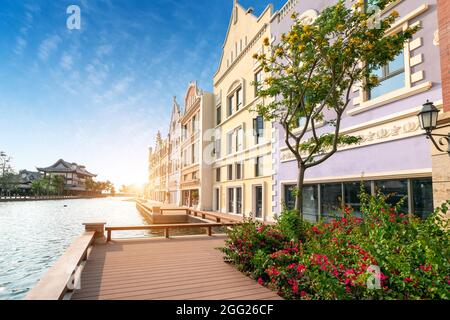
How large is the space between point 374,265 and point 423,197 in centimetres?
565

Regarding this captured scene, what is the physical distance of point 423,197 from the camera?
25.3 feet

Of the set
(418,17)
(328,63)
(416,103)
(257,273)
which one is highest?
(418,17)

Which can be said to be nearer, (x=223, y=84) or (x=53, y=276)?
(x=53, y=276)

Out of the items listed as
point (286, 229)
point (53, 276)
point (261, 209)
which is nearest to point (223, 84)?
point (261, 209)

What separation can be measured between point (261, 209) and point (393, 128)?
1043 centimetres

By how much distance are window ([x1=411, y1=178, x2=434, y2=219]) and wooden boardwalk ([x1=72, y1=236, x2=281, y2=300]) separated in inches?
228

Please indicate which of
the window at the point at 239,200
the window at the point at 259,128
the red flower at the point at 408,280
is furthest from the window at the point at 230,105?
the red flower at the point at 408,280

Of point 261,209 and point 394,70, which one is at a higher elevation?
point 394,70

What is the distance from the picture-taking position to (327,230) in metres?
5.76

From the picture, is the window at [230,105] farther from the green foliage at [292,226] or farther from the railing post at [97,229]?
the green foliage at [292,226]

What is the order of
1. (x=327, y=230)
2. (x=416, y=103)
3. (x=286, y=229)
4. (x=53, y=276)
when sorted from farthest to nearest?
1. (x=416, y=103)
2. (x=286, y=229)
3. (x=327, y=230)
4. (x=53, y=276)

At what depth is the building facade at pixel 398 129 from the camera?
7.59 meters

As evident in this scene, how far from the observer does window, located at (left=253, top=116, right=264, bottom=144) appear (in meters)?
17.9
